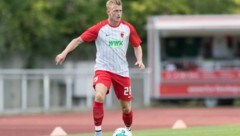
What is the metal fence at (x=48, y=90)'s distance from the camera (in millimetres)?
31219

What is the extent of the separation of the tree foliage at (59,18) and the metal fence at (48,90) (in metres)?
2.87

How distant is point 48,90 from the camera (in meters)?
32.1

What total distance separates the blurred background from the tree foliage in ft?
0.14

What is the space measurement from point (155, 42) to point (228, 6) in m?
9.11

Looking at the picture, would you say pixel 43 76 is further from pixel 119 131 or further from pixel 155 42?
pixel 119 131

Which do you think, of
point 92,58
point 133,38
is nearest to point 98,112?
point 133,38

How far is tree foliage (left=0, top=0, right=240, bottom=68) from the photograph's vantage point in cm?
3516

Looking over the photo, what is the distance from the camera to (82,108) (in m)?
32.5

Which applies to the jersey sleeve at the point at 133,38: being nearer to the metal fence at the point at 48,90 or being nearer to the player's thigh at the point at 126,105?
the player's thigh at the point at 126,105

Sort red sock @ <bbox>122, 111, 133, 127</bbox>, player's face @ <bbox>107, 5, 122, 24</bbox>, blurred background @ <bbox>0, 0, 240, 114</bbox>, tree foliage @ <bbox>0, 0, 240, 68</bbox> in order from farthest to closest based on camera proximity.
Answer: tree foliage @ <bbox>0, 0, 240, 68</bbox> < blurred background @ <bbox>0, 0, 240, 114</bbox> < red sock @ <bbox>122, 111, 133, 127</bbox> < player's face @ <bbox>107, 5, 122, 24</bbox>

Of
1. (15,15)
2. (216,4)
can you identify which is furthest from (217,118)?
(216,4)

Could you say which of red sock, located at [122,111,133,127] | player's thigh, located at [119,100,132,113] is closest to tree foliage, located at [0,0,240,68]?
red sock, located at [122,111,133,127]

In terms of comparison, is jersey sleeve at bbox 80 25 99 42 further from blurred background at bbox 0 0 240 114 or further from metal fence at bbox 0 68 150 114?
blurred background at bbox 0 0 240 114

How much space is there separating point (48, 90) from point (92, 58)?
20.6 ft
